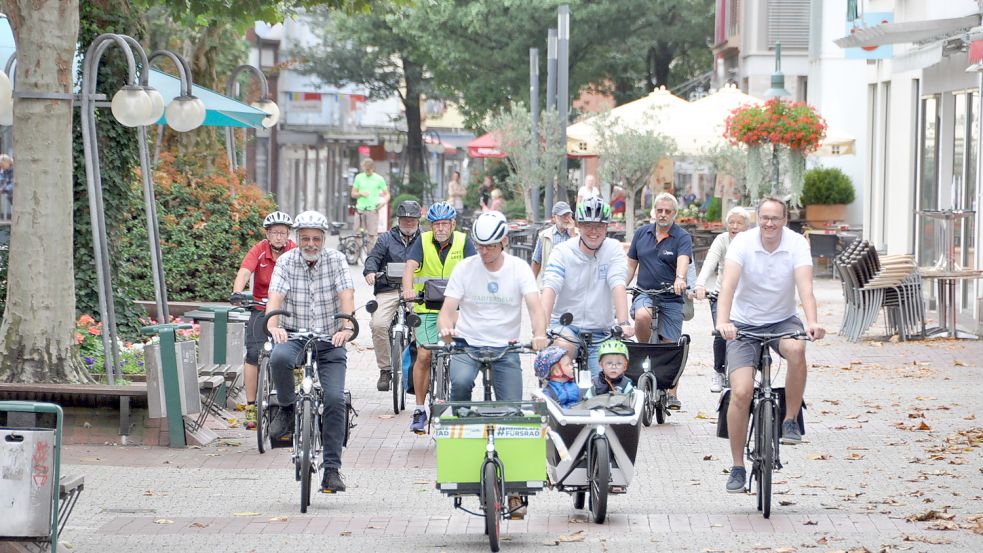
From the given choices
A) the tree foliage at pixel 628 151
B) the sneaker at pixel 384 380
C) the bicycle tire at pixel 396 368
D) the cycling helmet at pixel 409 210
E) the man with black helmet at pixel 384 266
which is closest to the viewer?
the bicycle tire at pixel 396 368

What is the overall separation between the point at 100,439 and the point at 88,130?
212cm

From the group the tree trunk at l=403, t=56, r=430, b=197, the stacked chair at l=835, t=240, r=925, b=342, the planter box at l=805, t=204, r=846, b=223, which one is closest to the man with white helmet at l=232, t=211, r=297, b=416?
the stacked chair at l=835, t=240, r=925, b=342

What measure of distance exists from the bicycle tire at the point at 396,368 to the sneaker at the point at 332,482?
3.83 m

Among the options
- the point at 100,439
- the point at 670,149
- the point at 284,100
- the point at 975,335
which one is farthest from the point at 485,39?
the point at 100,439

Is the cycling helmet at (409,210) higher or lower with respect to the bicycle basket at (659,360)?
higher

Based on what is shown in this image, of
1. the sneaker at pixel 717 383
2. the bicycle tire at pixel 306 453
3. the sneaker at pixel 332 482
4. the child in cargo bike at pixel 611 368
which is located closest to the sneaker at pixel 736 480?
the child in cargo bike at pixel 611 368

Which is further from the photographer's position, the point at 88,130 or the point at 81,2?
the point at 81,2

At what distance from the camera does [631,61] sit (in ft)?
141

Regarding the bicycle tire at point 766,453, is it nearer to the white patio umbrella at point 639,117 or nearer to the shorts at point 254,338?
the shorts at point 254,338

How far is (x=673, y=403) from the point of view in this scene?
1270 centimetres

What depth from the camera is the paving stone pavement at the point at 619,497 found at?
7902mm

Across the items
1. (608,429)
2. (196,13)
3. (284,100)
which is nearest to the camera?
(608,429)

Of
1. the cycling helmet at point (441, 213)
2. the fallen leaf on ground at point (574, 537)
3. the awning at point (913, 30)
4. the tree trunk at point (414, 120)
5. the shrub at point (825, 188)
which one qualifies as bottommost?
the fallen leaf on ground at point (574, 537)

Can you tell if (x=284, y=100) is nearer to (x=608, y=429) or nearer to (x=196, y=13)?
(x=196, y=13)
